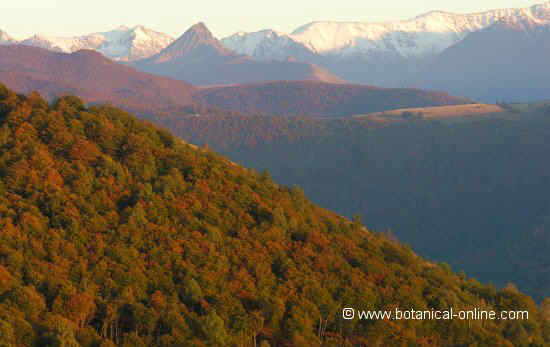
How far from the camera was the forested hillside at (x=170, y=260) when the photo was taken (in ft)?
124

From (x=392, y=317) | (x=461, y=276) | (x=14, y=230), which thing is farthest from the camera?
(x=461, y=276)

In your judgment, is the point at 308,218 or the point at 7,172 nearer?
the point at 7,172

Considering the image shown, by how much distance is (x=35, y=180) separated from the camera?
48938mm

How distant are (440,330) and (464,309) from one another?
5.36 m

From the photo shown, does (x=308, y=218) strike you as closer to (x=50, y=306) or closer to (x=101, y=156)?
(x=101, y=156)

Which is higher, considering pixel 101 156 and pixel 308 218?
pixel 101 156

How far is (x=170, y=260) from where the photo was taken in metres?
45.2

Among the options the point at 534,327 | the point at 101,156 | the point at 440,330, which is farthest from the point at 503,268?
the point at 101,156

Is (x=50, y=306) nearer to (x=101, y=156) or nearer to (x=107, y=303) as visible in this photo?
(x=107, y=303)

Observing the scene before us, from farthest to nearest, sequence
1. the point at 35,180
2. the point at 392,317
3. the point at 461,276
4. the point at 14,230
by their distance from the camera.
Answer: the point at 461,276, the point at 35,180, the point at 392,317, the point at 14,230

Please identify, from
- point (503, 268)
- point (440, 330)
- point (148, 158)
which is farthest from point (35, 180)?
point (503, 268)

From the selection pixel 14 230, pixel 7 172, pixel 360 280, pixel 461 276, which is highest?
pixel 7 172

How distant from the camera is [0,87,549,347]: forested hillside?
37.7 meters

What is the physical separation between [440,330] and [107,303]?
28.4 metres
